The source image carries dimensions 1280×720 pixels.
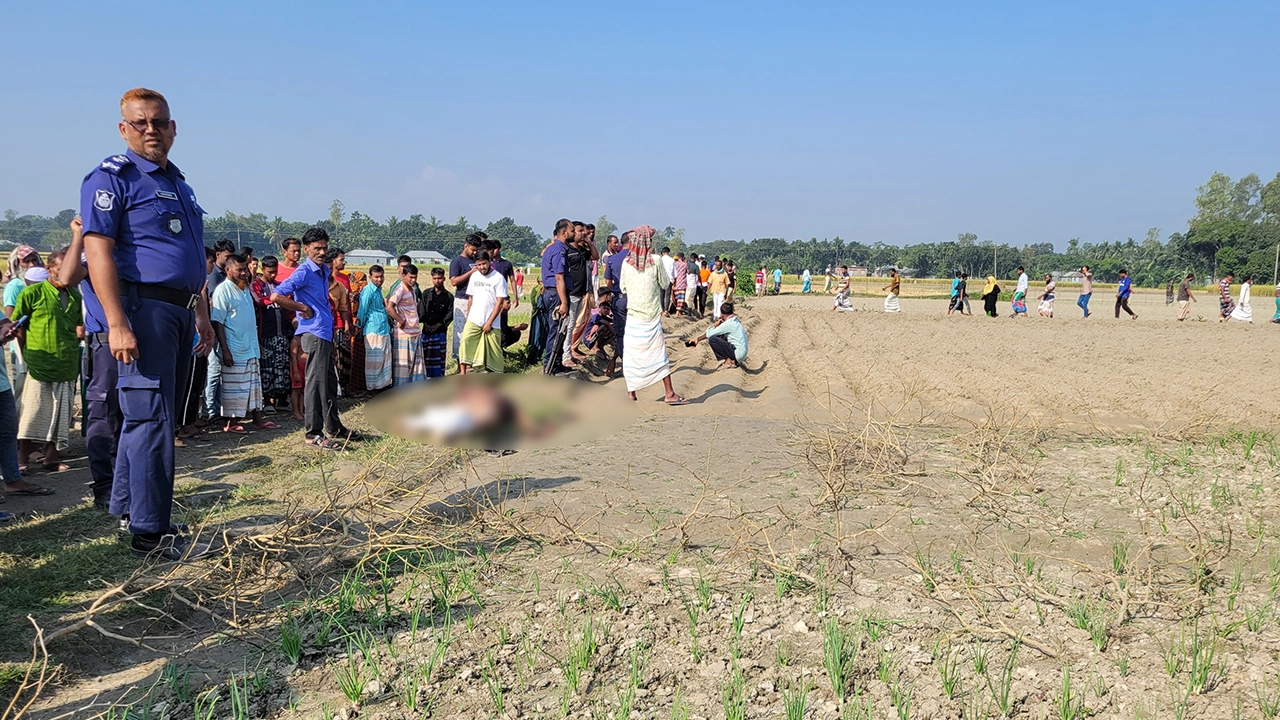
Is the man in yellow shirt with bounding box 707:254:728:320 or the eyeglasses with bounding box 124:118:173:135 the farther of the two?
the man in yellow shirt with bounding box 707:254:728:320

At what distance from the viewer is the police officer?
3.41 m

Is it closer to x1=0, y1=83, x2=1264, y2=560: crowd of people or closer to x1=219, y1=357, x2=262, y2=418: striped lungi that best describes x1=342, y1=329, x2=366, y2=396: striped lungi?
x1=0, y1=83, x2=1264, y2=560: crowd of people

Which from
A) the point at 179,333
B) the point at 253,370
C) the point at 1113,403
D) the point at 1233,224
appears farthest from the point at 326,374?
the point at 1233,224

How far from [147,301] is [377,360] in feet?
14.6

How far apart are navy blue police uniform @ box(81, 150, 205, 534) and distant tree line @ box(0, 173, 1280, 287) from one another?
226ft

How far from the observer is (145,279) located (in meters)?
3.50

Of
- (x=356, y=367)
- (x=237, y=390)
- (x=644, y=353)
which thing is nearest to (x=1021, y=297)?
(x=644, y=353)

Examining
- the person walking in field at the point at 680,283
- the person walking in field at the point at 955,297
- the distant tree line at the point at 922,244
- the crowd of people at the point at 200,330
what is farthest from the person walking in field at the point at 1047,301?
the distant tree line at the point at 922,244

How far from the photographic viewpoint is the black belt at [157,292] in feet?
11.4

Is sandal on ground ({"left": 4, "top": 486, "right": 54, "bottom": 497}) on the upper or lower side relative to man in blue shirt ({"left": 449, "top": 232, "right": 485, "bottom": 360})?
lower

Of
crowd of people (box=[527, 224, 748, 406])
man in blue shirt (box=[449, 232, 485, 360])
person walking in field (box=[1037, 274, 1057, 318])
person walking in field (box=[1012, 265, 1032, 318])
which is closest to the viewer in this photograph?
crowd of people (box=[527, 224, 748, 406])

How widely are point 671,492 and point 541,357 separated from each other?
590 cm

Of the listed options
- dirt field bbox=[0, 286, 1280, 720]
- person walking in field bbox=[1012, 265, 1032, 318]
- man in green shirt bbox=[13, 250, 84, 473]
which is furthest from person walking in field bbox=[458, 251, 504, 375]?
person walking in field bbox=[1012, 265, 1032, 318]

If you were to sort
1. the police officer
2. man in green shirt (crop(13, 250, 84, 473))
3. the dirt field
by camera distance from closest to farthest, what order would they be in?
the dirt field, the police officer, man in green shirt (crop(13, 250, 84, 473))
